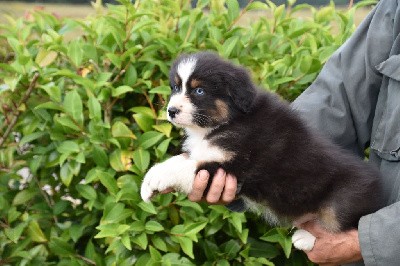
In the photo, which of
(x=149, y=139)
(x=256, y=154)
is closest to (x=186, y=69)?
(x=256, y=154)

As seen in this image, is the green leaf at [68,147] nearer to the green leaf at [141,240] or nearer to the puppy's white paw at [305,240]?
the green leaf at [141,240]

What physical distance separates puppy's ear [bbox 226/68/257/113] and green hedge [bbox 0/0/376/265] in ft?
2.32

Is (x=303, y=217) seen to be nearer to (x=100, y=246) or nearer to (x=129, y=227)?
(x=129, y=227)

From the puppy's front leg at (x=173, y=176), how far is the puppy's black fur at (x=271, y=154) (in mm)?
74

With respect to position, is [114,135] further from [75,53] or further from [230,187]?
[230,187]

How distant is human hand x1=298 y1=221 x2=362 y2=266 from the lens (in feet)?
9.64

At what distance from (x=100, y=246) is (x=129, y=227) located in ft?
1.64

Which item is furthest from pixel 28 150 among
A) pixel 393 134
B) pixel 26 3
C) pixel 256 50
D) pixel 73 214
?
pixel 26 3

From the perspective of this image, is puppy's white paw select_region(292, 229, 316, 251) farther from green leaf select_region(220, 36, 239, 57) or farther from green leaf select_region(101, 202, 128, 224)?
green leaf select_region(220, 36, 239, 57)

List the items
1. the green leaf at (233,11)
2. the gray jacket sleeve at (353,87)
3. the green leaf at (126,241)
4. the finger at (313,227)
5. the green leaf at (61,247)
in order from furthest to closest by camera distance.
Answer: the green leaf at (233,11) < the green leaf at (61,247) < the green leaf at (126,241) < the gray jacket sleeve at (353,87) < the finger at (313,227)

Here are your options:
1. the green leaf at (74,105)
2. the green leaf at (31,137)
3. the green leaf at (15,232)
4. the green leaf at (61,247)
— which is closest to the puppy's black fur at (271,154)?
the green leaf at (74,105)

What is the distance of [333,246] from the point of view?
2.96 metres

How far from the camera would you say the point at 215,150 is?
2826mm

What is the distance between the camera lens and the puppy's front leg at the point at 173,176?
281 centimetres
